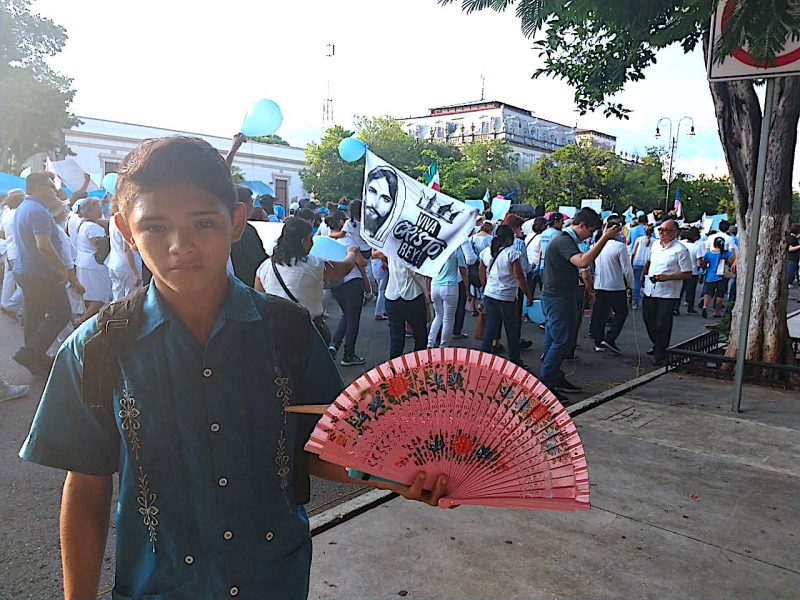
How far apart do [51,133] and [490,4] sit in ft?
107

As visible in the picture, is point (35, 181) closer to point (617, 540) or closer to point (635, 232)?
point (617, 540)

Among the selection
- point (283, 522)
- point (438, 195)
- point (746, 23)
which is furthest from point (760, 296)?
point (283, 522)

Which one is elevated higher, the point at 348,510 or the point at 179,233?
the point at 179,233

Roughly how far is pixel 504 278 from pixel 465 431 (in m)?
5.74

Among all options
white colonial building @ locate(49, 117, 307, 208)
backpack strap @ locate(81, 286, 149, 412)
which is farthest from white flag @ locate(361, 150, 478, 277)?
white colonial building @ locate(49, 117, 307, 208)

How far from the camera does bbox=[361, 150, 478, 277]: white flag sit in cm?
648

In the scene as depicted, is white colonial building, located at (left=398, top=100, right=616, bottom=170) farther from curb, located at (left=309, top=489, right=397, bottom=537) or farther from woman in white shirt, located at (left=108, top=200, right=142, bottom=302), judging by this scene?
curb, located at (left=309, top=489, right=397, bottom=537)

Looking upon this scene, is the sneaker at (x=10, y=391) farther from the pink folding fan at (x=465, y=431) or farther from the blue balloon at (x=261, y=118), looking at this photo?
the pink folding fan at (x=465, y=431)

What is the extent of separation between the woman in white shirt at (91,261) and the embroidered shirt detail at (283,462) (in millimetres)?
6833

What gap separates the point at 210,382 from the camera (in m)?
1.24

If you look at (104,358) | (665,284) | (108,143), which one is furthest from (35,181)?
(108,143)

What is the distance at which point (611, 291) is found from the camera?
8281 mm

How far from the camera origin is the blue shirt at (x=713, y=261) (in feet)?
38.6

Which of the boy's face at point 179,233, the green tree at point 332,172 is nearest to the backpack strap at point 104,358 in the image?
the boy's face at point 179,233
